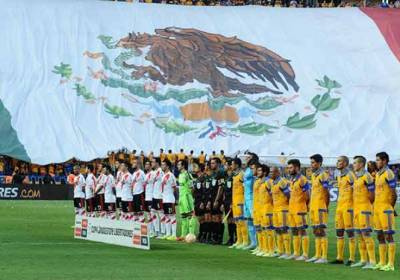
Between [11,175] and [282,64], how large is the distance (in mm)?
19786

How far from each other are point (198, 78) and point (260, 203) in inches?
1682

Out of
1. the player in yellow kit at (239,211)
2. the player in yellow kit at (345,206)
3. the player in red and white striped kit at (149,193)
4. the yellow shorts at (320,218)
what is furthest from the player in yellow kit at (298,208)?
the player in red and white striped kit at (149,193)

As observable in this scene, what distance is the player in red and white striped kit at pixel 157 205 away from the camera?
105 feet

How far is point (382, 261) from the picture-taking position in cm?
2238

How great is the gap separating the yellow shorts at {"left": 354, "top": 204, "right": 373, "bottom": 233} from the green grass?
89 centimetres

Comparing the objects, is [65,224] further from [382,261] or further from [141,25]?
[141,25]

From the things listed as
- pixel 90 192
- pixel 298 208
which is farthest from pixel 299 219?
pixel 90 192

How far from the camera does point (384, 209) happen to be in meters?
22.2

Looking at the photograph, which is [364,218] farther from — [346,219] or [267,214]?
[267,214]

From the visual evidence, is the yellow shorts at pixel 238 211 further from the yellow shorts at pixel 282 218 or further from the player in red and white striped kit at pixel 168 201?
the player in red and white striped kit at pixel 168 201

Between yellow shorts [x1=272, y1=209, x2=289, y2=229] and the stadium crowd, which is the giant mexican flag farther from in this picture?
yellow shorts [x1=272, y1=209, x2=289, y2=229]

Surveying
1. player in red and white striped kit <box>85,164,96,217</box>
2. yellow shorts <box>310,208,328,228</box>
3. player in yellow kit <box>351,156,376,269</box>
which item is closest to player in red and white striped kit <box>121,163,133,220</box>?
player in red and white striped kit <box>85,164,96,217</box>

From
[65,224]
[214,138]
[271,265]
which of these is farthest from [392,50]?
[271,265]

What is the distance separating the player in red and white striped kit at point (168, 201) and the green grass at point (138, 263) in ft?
5.45
